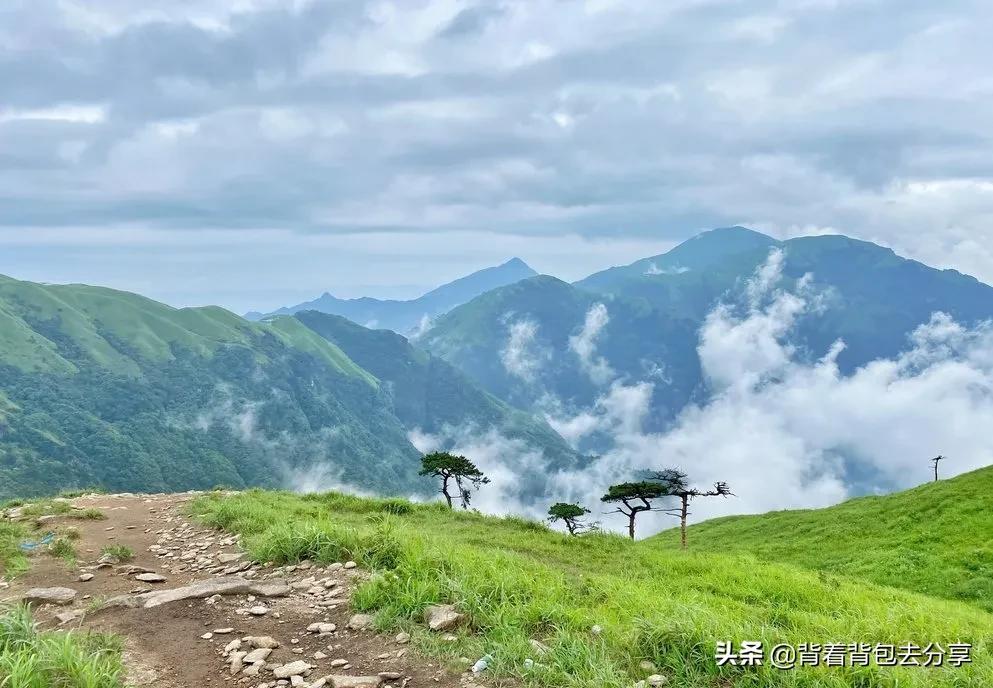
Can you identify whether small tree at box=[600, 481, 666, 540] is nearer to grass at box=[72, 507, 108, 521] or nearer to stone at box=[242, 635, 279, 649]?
grass at box=[72, 507, 108, 521]

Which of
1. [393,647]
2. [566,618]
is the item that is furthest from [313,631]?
[566,618]

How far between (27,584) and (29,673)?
6.87 m

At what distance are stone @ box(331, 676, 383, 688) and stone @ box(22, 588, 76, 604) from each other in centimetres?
673

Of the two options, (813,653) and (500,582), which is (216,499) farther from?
(813,653)

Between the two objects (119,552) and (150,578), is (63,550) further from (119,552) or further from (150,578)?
(150,578)

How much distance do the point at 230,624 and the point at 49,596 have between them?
433 centimetres

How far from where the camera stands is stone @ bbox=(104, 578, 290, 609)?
1088 cm

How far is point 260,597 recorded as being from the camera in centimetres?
1127

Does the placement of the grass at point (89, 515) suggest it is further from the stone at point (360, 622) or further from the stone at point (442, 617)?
the stone at point (442, 617)

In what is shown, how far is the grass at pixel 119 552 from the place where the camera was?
14992 millimetres

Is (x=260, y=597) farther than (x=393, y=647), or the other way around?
(x=260, y=597)

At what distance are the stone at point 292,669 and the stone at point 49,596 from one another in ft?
19.0

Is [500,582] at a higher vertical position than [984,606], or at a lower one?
higher

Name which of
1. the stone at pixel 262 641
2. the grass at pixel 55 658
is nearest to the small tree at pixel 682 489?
the stone at pixel 262 641
